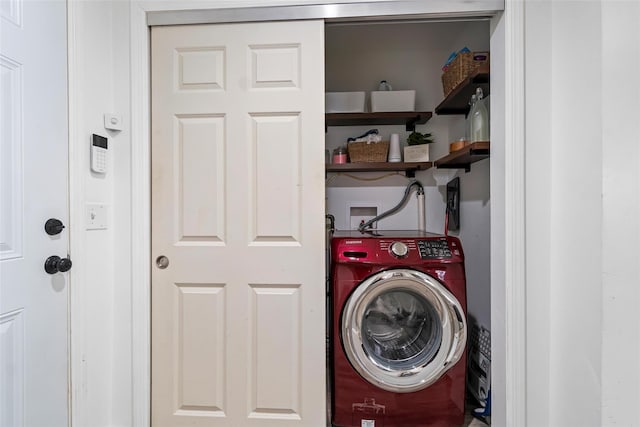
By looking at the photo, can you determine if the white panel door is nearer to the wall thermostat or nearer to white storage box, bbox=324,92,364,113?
the wall thermostat

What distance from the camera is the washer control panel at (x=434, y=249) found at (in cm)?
163

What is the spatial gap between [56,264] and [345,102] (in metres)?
1.79

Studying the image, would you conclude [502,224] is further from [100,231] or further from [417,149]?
[100,231]

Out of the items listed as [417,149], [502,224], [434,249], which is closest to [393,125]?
[417,149]

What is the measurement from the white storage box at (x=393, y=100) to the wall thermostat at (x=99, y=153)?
1565mm

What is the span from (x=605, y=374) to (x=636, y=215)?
54 cm

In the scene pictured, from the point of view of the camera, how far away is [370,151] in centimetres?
213

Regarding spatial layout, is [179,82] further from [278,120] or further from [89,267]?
[89,267]

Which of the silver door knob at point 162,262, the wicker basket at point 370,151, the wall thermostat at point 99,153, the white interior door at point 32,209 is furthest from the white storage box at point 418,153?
the white interior door at point 32,209

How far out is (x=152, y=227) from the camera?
1.53 m

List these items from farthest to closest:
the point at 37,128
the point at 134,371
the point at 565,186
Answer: the point at 134,371 < the point at 565,186 < the point at 37,128

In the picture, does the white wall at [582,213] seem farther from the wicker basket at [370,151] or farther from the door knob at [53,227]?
the door knob at [53,227]

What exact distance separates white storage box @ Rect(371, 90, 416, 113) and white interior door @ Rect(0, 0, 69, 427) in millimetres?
1668

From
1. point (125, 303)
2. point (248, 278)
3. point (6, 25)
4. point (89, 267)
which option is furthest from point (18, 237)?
point (248, 278)
